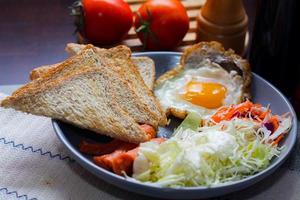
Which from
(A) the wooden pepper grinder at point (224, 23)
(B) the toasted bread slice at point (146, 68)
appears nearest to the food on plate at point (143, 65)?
(B) the toasted bread slice at point (146, 68)

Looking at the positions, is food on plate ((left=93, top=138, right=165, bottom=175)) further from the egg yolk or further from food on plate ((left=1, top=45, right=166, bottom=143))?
the egg yolk

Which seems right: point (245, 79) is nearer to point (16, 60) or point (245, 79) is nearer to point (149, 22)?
point (149, 22)

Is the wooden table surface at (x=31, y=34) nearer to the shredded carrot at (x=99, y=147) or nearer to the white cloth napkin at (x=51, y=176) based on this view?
the white cloth napkin at (x=51, y=176)

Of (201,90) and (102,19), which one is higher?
(102,19)

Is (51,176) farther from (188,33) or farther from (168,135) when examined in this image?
(188,33)

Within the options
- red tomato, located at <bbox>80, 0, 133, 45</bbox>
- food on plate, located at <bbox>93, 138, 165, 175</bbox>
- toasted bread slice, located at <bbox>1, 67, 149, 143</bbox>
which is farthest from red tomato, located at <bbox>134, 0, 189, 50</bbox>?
food on plate, located at <bbox>93, 138, 165, 175</bbox>

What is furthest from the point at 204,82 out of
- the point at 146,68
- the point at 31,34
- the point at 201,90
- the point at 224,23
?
the point at 31,34

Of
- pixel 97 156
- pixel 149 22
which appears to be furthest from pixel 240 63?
pixel 97 156
